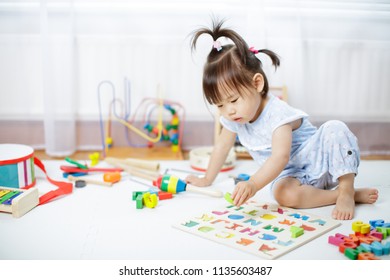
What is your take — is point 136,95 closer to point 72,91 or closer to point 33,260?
point 72,91

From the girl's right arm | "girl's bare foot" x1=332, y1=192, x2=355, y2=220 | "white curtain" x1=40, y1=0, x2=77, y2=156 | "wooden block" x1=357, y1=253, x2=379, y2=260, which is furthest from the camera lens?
"white curtain" x1=40, y1=0, x2=77, y2=156

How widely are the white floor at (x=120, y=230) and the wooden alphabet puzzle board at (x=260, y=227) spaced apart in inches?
0.8

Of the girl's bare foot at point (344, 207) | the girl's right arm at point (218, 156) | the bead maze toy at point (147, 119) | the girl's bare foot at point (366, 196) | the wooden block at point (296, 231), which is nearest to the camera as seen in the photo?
the wooden block at point (296, 231)

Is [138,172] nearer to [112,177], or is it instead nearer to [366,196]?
[112,177]

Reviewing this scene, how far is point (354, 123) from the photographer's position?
6.47 ft

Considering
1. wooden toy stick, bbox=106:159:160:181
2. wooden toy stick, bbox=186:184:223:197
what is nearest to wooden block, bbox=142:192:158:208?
wooden toy stick, bbox=186:184:223:197

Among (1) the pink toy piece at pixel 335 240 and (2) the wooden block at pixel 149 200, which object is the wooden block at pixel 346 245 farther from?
(2) the wooden block at pixel 149 200

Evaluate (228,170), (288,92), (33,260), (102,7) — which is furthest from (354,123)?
(33,260)

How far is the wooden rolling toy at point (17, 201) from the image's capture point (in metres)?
1.15

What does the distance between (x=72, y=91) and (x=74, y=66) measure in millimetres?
104

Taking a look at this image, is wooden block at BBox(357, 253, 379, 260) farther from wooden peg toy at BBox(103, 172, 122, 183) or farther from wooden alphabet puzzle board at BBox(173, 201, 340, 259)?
wooden peg toy at BBox(103, 172, 122, 183)

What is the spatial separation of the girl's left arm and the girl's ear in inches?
4.4

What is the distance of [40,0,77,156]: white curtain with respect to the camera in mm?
1803

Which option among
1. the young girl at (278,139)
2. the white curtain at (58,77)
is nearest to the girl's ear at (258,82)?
the young girl at (278,139)
